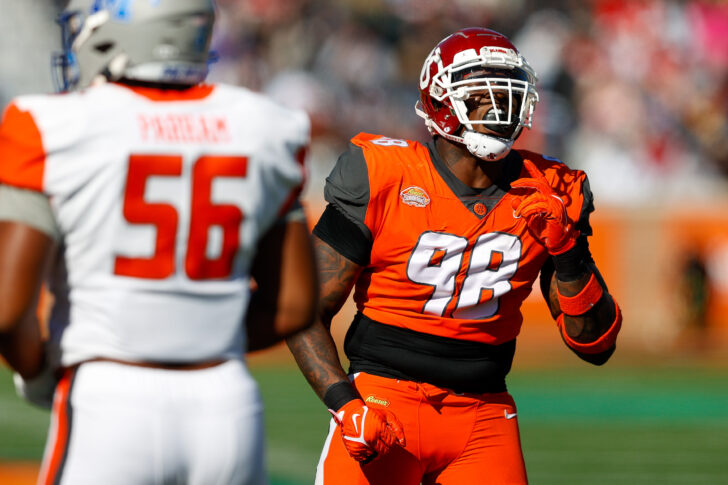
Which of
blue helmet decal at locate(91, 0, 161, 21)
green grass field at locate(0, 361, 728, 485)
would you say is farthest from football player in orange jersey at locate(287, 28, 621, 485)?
green grass field at locate(0, 361, 728, 485)

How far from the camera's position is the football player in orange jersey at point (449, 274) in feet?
11.5

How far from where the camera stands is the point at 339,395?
342cm

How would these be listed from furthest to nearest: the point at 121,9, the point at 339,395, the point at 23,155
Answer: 1. the point at 339,395
2. the point at 121,9
3. the point at 23,155

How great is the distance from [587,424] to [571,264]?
5.74 meters

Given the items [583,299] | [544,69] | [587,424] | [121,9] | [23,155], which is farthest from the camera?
[544,69]

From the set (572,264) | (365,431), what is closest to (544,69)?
Result: (572,264)

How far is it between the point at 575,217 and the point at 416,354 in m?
0.63

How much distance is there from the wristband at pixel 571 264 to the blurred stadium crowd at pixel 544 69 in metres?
10.8

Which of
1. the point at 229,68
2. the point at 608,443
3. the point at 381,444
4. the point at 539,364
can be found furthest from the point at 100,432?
the point at 229,68

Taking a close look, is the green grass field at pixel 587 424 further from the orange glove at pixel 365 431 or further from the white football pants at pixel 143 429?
the white football pants at pixel 143 429

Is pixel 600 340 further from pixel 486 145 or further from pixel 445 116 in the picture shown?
pixel 445 116

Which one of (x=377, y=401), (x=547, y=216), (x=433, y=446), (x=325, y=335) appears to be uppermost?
(x=547, y=216)

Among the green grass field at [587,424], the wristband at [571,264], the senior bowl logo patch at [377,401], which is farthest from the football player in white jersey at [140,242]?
the green grass field at [587,424]

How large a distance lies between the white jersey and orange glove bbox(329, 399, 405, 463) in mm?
852
